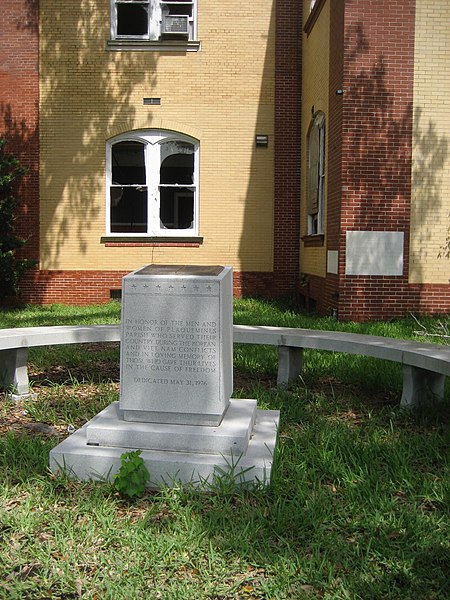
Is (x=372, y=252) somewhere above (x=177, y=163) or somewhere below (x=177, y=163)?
below

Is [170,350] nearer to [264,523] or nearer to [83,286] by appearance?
[264,523]

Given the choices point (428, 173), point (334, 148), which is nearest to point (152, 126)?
point (334, 148)

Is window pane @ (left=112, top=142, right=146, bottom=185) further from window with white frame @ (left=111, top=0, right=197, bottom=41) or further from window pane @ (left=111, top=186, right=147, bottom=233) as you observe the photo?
window with white frame @ (left=111, top=0, right=197, bottom=41)

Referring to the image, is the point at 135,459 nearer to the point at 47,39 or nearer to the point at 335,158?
the point at 335,158

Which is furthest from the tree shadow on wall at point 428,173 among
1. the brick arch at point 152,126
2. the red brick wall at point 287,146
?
the brick arch at point 152,126

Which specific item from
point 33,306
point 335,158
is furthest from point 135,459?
point 33,306

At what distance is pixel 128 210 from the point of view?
15.2 m

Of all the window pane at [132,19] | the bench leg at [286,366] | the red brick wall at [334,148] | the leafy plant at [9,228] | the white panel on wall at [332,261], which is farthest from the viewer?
the window pane at [132,19]

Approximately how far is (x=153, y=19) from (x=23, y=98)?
314 centimetres

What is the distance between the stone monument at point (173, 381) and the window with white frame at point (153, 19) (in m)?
11.2

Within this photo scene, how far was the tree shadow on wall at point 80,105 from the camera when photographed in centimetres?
1478

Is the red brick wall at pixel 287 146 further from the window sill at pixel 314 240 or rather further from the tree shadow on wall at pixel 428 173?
the tree shadow on wall at pixel 428 173

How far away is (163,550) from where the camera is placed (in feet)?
11.6

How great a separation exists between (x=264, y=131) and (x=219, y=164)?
117cm
